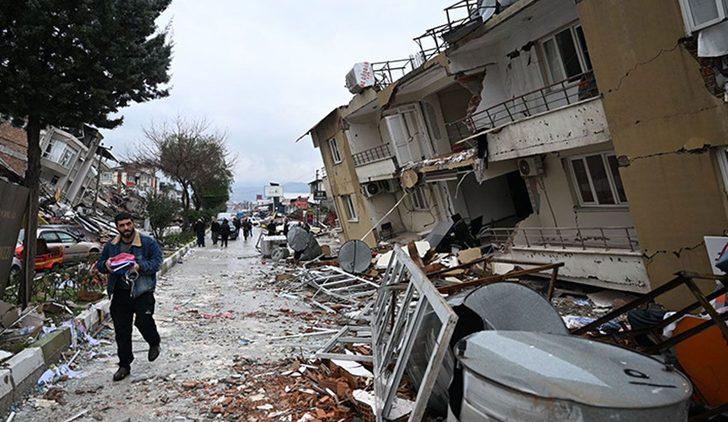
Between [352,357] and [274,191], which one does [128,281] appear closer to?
[352,357]

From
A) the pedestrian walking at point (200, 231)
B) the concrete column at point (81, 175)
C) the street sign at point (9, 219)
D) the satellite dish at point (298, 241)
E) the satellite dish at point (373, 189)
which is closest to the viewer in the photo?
the street sign at point (9, 219)

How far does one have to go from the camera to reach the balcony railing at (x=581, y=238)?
7469mm

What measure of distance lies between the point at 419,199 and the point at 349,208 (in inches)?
208

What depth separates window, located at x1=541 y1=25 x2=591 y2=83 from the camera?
8102 millimetres

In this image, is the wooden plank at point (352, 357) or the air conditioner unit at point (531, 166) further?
the air conditioner unit at point (531, 166)

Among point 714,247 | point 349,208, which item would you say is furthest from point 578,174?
point 349,208

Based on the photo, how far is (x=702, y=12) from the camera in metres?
5.38

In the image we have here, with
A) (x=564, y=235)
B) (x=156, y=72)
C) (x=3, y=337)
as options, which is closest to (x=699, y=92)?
(x=564, y=235)

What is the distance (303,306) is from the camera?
8578 millimetres

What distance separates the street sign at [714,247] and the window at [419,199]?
10645mm

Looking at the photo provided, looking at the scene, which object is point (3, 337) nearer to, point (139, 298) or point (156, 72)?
point (139, 298)

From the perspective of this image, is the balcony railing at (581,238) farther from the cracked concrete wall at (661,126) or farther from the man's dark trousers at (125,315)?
the man's dark trousers at (125,315)

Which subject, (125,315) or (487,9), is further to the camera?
(487,9)

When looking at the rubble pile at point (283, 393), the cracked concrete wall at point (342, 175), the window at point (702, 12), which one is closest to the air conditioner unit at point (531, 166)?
the window at point (702, 12)
